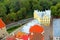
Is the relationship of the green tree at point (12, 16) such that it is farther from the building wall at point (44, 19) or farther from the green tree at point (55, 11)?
the green tree at point (55, 11)

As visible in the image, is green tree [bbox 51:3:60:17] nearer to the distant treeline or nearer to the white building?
the distant treeline

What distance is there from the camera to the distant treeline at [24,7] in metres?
21.9

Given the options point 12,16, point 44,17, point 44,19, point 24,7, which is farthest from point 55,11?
point 12,16

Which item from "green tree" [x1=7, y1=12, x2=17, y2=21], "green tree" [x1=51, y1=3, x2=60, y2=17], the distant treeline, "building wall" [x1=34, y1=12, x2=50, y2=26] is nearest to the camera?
"building wall" [x1=34, y1=12, x2=50, y2=26]

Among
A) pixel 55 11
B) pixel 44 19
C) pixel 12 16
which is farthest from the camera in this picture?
pixel 55 11

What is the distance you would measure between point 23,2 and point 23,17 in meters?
2.08

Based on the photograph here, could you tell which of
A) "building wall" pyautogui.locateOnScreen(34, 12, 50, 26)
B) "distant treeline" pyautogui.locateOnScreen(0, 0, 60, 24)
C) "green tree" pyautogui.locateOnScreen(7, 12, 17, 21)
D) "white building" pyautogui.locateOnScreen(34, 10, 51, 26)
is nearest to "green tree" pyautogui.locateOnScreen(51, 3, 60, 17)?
"distant treeline" pyautogui.locateOnScreen(0, 0, 60, 24)

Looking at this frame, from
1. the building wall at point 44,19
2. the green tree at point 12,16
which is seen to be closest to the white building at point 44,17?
the building wall at point 44,19

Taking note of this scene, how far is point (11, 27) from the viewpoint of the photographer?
1909 cm

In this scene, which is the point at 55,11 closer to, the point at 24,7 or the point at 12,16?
the point at 24,7

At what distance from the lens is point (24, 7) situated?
23328 mm

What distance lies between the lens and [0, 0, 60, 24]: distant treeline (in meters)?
21.9

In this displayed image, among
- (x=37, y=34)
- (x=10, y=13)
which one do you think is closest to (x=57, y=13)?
(x=10, y=13)

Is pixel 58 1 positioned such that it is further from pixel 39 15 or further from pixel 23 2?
pixel 39 15
